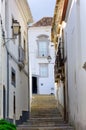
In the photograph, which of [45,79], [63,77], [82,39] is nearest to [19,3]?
[63,77]

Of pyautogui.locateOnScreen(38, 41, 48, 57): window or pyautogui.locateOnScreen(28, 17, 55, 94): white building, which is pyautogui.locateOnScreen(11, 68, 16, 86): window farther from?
pyautogui.locateOnScreen(38, 41, 48, 57): window

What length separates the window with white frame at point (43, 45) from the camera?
51.1 m

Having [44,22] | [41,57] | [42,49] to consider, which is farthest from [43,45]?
[44,22]

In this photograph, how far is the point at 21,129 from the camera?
19531mm

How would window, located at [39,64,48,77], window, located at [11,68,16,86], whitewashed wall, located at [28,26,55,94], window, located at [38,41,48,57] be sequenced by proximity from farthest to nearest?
1. window, located at [39,64,48,77]
2. window, located at [38,41,48,57]
3. whitewashed wall, located at [28,26,55,94]
4. window, located at [11,68,16,86]

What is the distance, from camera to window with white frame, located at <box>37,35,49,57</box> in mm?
51125

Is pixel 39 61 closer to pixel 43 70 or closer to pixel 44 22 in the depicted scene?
pixel 43 70

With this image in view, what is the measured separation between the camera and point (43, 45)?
51.5 metres

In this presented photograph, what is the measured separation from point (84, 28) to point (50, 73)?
36256mm

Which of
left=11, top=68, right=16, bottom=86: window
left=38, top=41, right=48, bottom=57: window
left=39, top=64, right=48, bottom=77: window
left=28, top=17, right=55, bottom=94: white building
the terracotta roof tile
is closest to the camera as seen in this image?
left=11, top=68, right=16, bottom=86: window

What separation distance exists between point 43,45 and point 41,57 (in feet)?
4.56

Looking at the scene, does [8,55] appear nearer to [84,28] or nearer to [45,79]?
[84,28]

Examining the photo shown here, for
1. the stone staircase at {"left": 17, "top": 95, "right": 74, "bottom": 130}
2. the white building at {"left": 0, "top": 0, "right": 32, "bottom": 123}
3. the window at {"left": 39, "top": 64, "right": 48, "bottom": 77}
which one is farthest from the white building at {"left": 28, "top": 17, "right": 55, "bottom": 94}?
the white building at {"left": 0, "top": 0, "right": 32, "bottom": 123}

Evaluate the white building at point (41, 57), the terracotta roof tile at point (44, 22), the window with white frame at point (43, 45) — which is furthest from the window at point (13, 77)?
the terracotta roof tile at point (44, 22)
